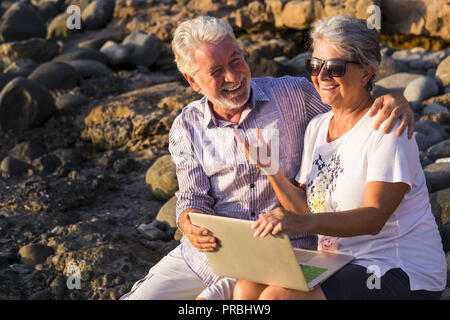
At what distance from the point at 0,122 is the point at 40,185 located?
2.14m

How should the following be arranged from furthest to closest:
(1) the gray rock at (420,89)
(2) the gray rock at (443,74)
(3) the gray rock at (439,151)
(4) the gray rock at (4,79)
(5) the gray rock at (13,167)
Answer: (4) the gray rock at (4,79) → (2) the gray rock at (443,74) → (1) the gray rock at (420,89) → (5) the gray rock at (13,167) → (3) the gray rock at (439,151)

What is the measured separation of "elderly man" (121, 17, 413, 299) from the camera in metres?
3.31

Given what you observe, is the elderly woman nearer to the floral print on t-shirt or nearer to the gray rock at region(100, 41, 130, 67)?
the floral print on t-shirt

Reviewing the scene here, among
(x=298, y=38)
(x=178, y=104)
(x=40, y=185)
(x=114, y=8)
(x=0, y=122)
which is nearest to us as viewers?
(x=40, y=185)

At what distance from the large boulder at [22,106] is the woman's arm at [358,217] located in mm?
6271

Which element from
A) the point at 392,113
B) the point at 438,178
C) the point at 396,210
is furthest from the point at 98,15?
the point at 396,210

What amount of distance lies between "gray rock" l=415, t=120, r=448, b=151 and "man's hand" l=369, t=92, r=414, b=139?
397cm

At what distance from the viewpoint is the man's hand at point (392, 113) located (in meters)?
2.72

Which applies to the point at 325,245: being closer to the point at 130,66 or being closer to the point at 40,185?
the point at 40,185

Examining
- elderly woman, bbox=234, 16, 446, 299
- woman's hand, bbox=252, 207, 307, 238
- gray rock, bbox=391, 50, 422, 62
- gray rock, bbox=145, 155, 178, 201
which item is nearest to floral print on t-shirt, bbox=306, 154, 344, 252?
elderly woman, bbox=234, 16, 446, 299

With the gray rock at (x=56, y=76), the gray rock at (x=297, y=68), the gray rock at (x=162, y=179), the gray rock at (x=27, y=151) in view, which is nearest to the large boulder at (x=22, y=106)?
the gray rock at (x=27, y=151)

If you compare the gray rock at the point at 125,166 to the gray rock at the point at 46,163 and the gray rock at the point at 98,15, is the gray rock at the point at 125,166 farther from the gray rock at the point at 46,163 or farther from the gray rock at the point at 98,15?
the gray rock at the point at 98,15
